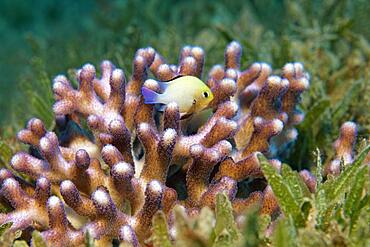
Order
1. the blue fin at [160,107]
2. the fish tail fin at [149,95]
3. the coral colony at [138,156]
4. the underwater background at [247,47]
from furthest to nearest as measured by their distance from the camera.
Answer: the underwater background at [247,47], the blue fin at [160,107], the fish tail fin at [149,95], the coral colony at [138,156]

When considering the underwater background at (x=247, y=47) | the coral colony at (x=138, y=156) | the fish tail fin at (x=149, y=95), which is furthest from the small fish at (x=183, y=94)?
the underwater background at (x=247, y=47)

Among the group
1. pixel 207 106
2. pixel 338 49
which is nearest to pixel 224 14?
pixel 338 49

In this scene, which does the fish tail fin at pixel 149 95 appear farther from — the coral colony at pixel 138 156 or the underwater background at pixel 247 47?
the underwater background at pixel 247 47

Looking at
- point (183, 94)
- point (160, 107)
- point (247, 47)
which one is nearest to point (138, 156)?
point (160, 107)

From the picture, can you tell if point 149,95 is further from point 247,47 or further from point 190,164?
point 247,47

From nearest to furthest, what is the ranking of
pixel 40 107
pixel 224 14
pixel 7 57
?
pixel 40 107 → pixel 224 14 → pixel 7 57

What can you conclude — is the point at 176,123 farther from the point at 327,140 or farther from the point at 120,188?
the point at 327,140
